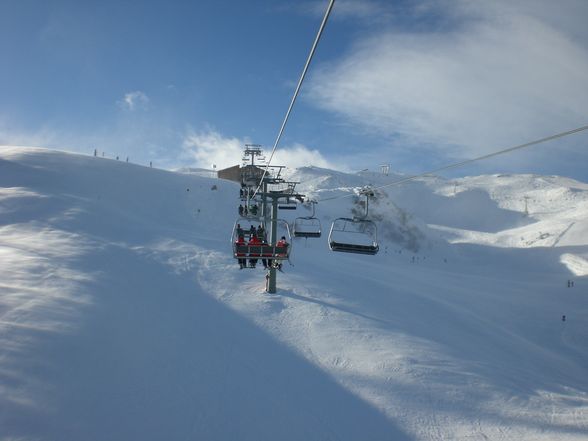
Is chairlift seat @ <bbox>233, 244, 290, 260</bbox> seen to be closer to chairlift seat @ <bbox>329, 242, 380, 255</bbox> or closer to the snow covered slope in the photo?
chairlift seat @ <bbox>329, 242, 380, 255</bbox>

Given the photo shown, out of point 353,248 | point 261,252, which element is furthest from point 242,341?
point 353,248

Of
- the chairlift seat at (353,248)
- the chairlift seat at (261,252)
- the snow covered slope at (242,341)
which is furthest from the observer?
the chairlift seat at (261,252)

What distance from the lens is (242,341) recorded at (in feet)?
49.2

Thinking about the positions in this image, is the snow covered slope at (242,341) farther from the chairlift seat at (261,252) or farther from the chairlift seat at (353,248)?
the chairlift seat at (353,248)

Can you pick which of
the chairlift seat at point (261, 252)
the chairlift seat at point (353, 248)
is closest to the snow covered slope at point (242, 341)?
the chairlift seat at point (261, 252)

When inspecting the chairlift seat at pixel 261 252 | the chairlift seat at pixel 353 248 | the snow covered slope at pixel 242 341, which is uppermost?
the chairlift seat at pixel 353 248

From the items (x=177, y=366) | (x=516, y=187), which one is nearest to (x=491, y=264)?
(x=177, y=366)

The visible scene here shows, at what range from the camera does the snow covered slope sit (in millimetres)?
10711

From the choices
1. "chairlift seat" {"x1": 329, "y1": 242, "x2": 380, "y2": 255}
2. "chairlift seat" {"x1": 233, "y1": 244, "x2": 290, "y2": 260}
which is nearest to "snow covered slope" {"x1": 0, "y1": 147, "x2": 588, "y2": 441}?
"chairlift seat" {"x1": 233, "y1": 244, "x2": 290, "y2": 260}

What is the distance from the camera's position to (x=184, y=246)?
2638 cm

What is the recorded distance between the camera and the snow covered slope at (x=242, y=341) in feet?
35.1

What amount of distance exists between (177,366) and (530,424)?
993 cm

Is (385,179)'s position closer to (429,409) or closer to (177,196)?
(177,196)

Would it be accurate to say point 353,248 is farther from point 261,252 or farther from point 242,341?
point 242,341
